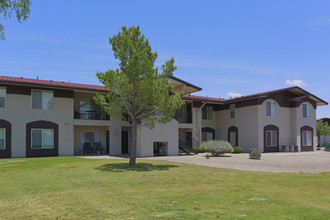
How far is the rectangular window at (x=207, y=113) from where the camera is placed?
34644mm

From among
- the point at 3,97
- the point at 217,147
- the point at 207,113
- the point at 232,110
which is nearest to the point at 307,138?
the point at 232,110

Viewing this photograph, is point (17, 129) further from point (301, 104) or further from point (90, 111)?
point (301, 104)

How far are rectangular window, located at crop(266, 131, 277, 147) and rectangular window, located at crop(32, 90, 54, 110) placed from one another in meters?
20.8

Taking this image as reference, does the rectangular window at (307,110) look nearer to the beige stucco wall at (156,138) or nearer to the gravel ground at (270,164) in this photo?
the gravel ground at (270,164)

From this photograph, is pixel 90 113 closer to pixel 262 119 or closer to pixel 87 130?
pixel 87 130

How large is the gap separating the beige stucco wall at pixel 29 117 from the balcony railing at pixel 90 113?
1870 millimetres

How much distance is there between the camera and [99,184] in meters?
10.1

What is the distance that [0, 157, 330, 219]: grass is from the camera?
6320mm

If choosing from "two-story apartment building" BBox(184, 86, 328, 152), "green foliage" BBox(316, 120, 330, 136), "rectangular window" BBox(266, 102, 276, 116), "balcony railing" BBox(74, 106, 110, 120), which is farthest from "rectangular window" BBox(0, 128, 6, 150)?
"green foliage" BBox(316, 120, 330, 136)

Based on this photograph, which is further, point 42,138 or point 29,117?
point 42,138

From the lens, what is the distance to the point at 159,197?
8.07 meters

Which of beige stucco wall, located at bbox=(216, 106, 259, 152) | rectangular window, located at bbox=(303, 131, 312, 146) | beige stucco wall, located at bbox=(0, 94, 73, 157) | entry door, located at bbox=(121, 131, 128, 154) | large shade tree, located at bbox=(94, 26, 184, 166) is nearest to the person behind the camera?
large shade tree, located at bbox=(94, 26, 184, 166)

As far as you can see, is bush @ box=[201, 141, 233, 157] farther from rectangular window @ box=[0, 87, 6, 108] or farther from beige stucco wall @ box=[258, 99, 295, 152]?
rectangular window @ box=[0, 87, 6, 108]

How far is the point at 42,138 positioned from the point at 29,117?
1814 millimetres
